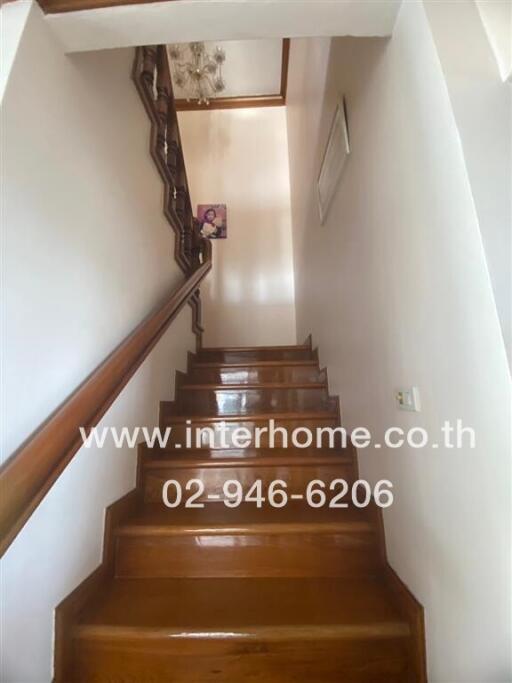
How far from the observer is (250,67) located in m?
3.96

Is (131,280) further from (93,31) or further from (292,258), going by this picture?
(292,258)

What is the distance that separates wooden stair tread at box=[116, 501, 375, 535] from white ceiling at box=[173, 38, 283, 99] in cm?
429

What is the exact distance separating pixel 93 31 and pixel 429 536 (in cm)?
181

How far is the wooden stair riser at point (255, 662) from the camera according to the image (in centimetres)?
103

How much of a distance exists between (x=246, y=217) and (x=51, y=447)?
3.86 m

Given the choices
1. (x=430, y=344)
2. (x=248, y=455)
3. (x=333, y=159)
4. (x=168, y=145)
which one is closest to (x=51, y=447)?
(x=430, y=344)

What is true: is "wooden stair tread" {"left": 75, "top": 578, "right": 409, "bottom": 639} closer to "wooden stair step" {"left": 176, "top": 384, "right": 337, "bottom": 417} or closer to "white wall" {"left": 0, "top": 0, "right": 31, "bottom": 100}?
"wooden stair step" {"left": 176, "top": 384, "right": 337, "bottom": 417}

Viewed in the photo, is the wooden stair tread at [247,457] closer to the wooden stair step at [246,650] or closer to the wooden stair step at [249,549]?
the wooden stair step at [249,549]

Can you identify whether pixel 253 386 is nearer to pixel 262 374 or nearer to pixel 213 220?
pixel 262 374

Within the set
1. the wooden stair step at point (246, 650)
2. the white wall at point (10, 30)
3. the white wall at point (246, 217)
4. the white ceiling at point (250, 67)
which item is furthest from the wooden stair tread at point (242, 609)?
Answer: the white ceiling at point (250, 67)

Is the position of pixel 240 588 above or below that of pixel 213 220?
below

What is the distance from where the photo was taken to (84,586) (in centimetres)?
116

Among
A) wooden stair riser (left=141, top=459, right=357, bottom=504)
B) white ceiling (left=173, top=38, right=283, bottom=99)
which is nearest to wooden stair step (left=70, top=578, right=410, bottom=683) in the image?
wooden stair riser (left=141, top=459, right=357, bottom=504)

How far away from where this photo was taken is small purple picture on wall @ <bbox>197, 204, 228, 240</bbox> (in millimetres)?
4133
